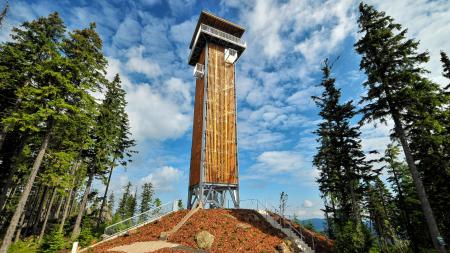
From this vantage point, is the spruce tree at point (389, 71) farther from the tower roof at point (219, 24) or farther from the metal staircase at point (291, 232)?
the tower roof at point (219, 24)

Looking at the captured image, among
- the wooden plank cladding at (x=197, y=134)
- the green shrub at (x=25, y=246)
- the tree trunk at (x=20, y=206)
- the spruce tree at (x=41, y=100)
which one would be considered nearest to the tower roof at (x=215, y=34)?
the wooden plank cladding at (x=197, y=134)

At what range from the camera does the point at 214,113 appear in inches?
1032

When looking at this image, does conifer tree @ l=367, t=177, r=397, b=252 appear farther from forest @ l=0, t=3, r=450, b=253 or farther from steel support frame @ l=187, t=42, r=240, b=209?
steel support frame @ l=187, t=42, r=240, b=209

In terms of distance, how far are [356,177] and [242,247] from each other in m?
10.1

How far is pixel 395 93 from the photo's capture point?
45.6 ft

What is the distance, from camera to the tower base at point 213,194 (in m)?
23.0

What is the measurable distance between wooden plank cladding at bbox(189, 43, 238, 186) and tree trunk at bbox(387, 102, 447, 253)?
49.8ft

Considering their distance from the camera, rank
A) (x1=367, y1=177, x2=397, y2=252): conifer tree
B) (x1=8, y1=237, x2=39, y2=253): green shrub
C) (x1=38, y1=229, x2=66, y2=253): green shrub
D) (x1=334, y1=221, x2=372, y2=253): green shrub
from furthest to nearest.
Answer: (x1=367, y1=177, x2=397, y2=252): conifer tree < (x1=8, y1=237, x2=39, y2=253): green shrub < (x1=38, y1=229, x2=66, y2=253): green shrub < (x1=334, y1=221, x2=372, y2=253): green shrub

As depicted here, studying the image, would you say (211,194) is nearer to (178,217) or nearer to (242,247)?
(178,217)

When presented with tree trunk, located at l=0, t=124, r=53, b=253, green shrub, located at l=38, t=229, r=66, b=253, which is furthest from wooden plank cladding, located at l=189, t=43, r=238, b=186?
tree trunk, located at l=0, t=124, r=53, b=253

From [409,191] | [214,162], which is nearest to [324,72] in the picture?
[214,162]

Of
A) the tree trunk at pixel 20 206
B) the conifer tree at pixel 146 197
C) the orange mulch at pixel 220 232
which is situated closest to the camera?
the tree trunk at pixel 20 206

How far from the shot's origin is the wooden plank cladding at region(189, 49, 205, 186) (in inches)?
976

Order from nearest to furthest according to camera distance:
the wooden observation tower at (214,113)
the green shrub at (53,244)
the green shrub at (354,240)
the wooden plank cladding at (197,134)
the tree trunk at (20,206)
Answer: the green shrub at (354,240)
the tree trunk at (20,206)
the green shrub at (53,244)
the wooden observation tower at (214,113)
the wooden plank cladding at (197,134)
